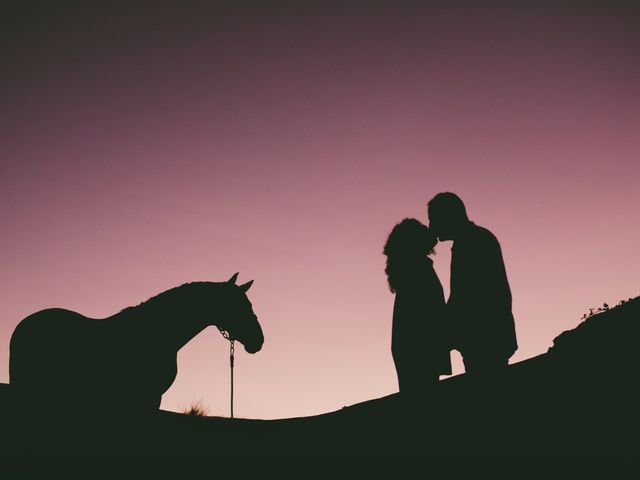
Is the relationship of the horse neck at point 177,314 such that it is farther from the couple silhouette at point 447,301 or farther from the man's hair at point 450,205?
the man's hair at point 450,205

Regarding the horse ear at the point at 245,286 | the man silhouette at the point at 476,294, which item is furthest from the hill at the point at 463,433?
the horse ear at the point at 245,286

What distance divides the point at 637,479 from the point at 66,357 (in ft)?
18.8

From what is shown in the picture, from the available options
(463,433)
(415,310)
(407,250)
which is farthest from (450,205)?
(463,433)

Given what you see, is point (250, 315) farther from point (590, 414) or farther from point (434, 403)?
point (590, 414)

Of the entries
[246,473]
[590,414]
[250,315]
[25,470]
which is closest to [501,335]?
[590,414]

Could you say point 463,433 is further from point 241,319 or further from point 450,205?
point 241,319

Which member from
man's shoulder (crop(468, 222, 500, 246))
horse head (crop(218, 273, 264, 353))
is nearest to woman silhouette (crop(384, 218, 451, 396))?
man's shoulder (crop(468, 222, 500, 246))

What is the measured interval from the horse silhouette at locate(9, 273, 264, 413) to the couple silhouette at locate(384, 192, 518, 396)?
3.09 m

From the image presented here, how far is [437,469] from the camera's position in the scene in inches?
141

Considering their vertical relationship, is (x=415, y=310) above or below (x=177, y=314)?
below

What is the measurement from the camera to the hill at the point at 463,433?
11.1ft

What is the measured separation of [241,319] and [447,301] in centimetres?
384

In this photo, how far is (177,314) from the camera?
6633mm

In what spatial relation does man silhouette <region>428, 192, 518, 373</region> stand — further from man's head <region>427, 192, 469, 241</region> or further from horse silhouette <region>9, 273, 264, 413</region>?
horse silhouette <region>9, 273, 264, 413</region>
